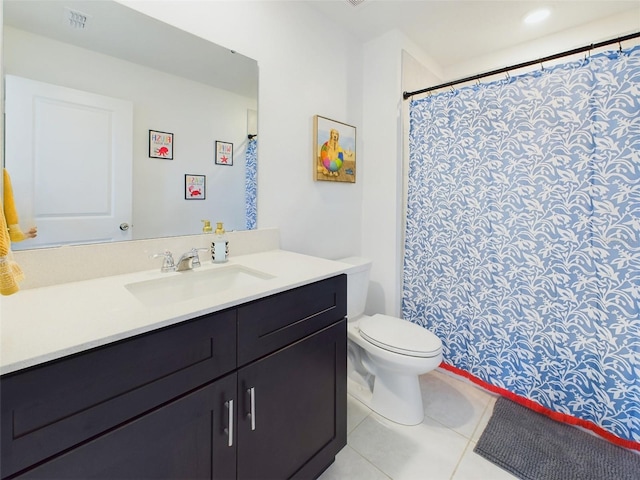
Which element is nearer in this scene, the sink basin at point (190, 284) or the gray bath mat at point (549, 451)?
the sink basin at point (190, 284)

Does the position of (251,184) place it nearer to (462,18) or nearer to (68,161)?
(68,161)

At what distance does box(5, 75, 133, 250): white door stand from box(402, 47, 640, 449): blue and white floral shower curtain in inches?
67.2

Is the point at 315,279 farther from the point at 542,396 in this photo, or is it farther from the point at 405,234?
the point at 542,396

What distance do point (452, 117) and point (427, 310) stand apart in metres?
1.26

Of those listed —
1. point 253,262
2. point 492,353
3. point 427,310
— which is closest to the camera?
point 253,262

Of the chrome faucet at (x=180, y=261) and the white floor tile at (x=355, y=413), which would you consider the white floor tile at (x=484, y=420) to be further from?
the chrome faucet at (x=180, y=261)

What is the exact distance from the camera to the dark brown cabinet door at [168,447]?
2.11 ft

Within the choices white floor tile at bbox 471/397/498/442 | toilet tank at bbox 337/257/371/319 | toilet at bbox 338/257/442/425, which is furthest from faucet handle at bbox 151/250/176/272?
white floor tile at bbox 471/397/498/442

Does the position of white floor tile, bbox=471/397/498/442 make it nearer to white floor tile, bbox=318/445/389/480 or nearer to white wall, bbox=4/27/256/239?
white floor tile, bbox=318/445/389/480

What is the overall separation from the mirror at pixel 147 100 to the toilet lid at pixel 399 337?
0.90 m

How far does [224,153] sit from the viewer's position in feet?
4.93

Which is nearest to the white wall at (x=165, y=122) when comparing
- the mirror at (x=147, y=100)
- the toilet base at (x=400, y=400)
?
the mirror at (x=147, y=100)

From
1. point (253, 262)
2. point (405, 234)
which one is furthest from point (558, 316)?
point (253, 262)

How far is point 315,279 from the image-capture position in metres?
1.13
